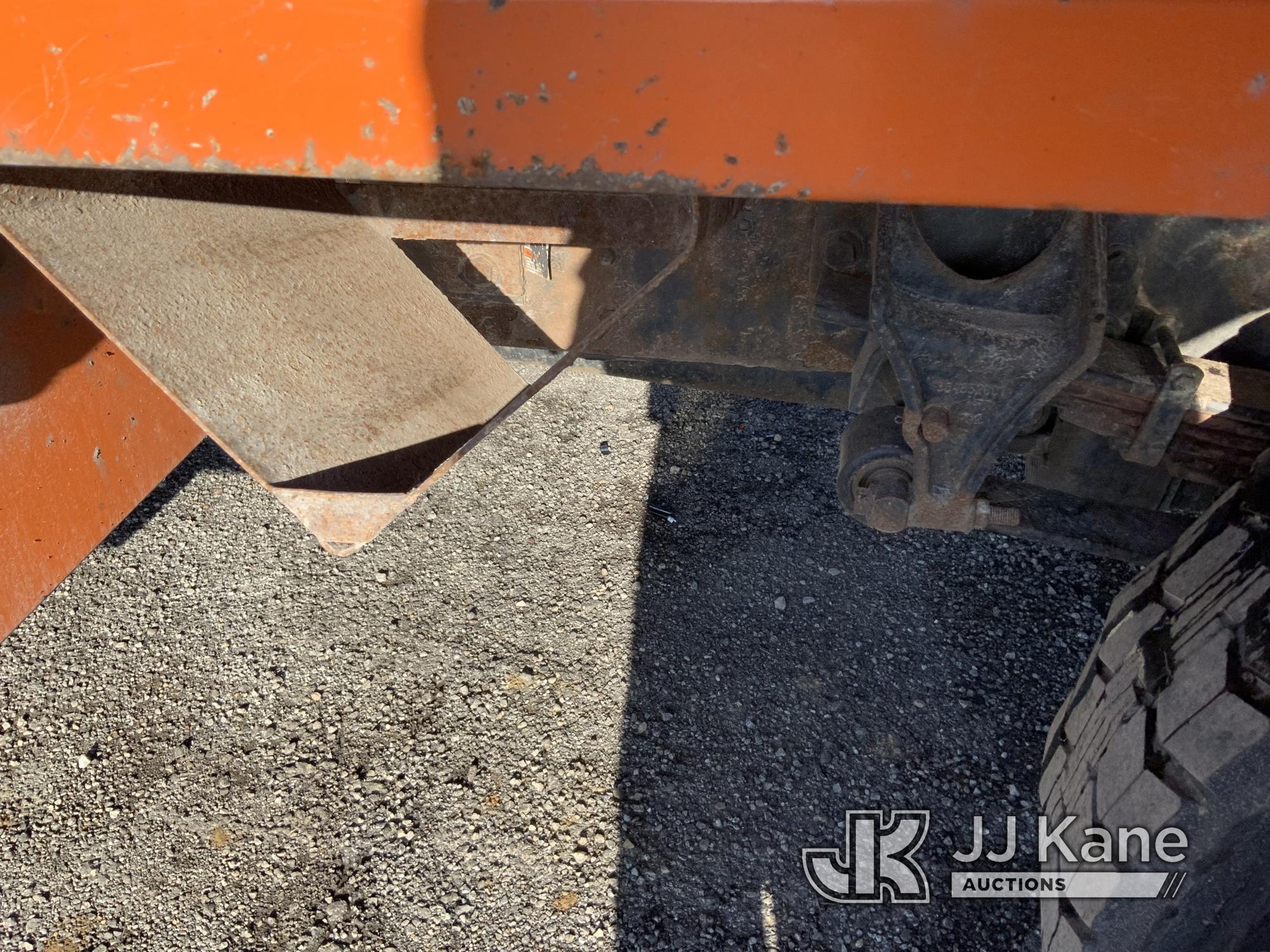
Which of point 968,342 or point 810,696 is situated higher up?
point 968,342

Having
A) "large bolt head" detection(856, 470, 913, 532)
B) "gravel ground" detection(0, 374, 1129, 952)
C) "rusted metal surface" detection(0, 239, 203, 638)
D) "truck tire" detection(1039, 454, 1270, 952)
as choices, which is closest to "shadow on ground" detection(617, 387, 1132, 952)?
"gravel ground" detection(0, 374, 1129, 952)

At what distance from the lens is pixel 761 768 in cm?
202

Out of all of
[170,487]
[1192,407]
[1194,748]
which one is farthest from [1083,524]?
[170,487]

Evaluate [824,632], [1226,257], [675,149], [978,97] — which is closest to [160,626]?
[824,632]

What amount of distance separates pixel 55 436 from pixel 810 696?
1.89 metres

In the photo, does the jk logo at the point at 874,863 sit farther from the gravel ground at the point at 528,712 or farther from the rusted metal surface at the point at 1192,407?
the rusted metal surface at the point at 1192,407

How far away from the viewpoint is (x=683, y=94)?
2.86ft

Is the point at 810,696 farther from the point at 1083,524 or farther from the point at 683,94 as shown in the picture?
the point at 683,94

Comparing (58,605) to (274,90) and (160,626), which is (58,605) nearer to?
(160,626)

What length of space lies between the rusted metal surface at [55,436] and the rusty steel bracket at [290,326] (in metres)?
0.61

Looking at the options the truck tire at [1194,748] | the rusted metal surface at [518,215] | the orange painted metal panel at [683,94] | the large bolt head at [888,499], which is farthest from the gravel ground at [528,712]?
the orange painted metal panel at [683,94]

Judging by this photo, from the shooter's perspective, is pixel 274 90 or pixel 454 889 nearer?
pixel 274 90

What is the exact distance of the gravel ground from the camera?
1.83 meters

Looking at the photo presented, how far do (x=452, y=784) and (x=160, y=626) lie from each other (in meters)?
1.08
